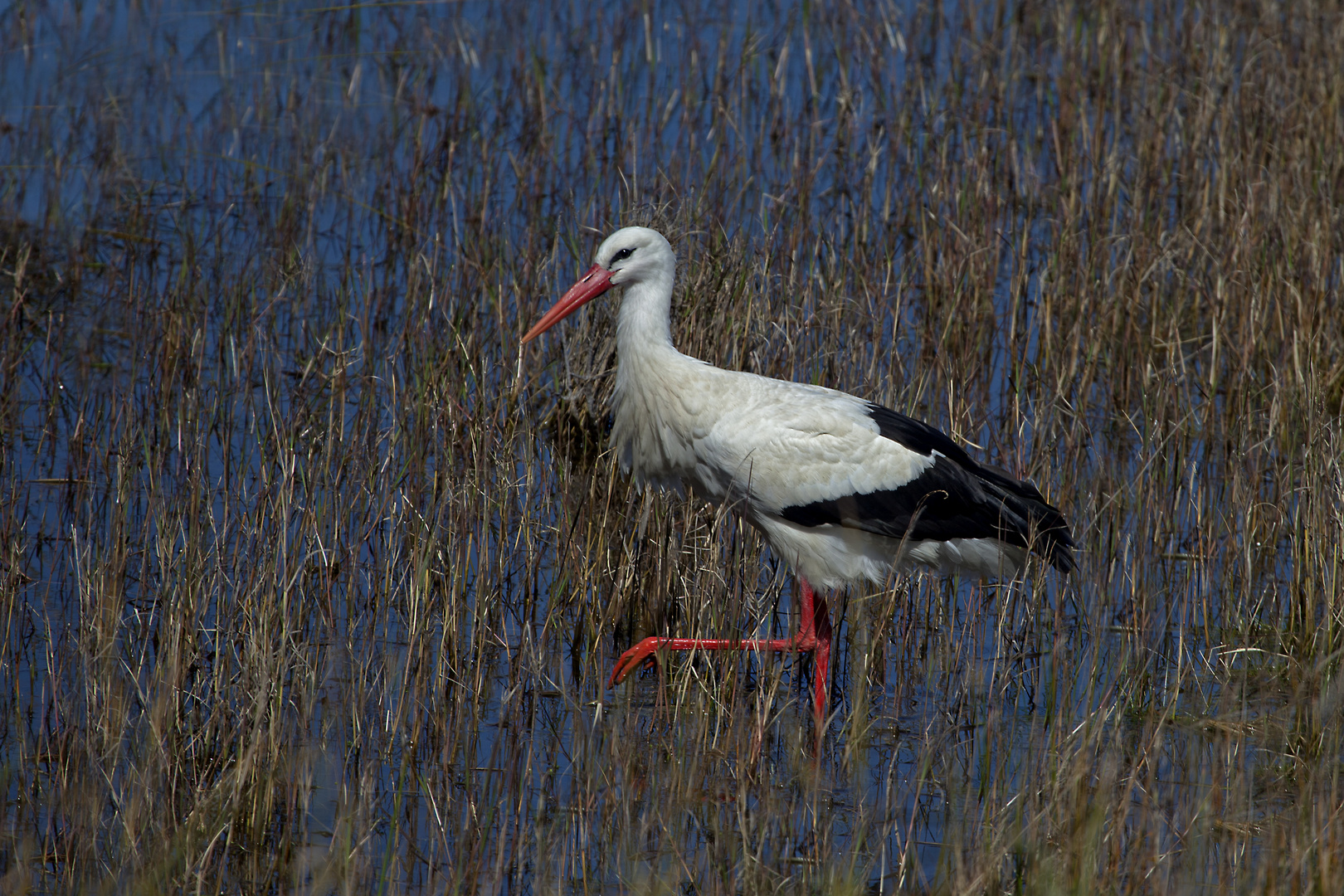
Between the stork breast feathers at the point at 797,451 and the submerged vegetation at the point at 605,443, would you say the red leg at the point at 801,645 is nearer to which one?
the submerged vegetation at the point at 605,443

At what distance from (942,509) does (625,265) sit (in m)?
1.28

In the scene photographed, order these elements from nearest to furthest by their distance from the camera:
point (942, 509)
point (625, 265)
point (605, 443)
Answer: point (942, 509), point (625, 265), point (605, 443)

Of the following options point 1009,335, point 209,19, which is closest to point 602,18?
point 209,19

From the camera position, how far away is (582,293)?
16.9 feet

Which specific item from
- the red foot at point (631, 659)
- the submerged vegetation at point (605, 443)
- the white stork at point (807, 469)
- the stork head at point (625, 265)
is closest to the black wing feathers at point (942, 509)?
the white stork at point (807, 469)

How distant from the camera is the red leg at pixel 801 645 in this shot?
4.62m

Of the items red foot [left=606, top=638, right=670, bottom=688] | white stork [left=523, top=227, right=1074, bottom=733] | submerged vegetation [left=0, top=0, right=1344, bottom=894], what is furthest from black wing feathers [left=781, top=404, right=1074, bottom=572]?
red foot [left=606, top=638, right=670, bottom=688]

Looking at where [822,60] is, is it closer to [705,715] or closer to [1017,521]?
[1017,521]

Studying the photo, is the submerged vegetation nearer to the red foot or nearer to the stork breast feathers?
the red foot

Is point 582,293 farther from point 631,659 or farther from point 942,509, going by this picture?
point 942,509

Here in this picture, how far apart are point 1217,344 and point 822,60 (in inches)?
170

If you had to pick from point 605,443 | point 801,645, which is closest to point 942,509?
point 801,645

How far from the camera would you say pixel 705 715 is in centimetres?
427

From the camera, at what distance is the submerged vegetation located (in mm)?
3740
